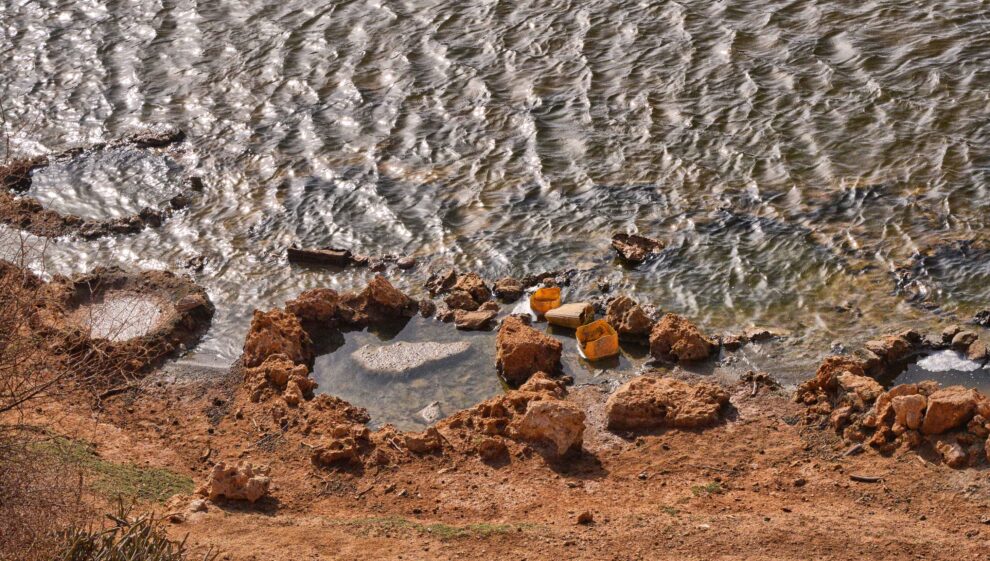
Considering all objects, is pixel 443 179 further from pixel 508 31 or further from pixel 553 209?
pixel 508 31

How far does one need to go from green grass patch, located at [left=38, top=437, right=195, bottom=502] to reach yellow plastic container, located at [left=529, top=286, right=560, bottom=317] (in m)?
3.60

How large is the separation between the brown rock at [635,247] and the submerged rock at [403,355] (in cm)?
189

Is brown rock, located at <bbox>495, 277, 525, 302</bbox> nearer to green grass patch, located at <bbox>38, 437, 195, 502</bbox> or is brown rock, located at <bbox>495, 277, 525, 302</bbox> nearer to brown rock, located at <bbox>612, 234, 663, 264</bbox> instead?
brown rock, located at <bbox>612, 234, 663, 264</bbox>

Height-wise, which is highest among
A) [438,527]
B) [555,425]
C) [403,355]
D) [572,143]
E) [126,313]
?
[438,527]

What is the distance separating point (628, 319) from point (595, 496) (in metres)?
2.33

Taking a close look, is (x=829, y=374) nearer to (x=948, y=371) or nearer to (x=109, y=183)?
(x=948, y=371)

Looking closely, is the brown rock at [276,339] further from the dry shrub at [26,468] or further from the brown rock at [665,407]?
the brown rock at [665,407]

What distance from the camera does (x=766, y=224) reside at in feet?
37.6

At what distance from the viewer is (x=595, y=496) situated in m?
8.05

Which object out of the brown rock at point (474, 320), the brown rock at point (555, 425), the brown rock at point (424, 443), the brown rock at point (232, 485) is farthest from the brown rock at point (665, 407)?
the brown rock at point (232, 485)

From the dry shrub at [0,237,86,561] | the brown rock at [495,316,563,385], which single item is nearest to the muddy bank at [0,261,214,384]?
the dry shrub at [0,237,86,561]

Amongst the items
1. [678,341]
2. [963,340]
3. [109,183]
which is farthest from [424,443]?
[109,183]

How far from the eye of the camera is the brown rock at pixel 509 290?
1093 centimetres

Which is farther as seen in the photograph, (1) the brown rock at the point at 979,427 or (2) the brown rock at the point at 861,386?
(2) the brown rock at the point at 861,386
